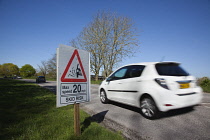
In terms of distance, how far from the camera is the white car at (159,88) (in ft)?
9.57

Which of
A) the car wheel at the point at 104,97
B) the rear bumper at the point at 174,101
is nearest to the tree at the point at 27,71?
the car wheel at the point at 104,97

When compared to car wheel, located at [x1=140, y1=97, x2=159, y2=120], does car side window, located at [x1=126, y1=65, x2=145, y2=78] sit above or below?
above

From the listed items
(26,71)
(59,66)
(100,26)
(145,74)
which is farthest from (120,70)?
(26,71)

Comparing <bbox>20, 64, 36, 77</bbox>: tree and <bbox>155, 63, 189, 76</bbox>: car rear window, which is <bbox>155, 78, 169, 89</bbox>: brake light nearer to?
<bbox>155, 63, 189, 76</bbox>: car rear window

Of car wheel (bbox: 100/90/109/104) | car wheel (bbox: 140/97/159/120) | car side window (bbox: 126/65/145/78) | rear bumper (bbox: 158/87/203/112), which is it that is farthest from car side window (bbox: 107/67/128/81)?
rear bumper (bbox: 158/87/203/112)

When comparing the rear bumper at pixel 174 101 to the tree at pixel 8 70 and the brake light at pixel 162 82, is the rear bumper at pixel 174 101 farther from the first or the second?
the tree at pixel 8 70

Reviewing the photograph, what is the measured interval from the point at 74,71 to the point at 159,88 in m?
2.18

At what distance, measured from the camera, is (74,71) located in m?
2.26

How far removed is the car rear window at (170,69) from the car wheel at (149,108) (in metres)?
0.83

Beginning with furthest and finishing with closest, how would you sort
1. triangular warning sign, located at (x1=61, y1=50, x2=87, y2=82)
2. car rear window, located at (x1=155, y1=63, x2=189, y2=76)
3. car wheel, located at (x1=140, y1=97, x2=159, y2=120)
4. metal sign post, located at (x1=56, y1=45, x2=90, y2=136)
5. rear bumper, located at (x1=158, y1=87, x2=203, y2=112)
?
car rear window, located at (x1=155, y1=63, x2=189, y2=76) < car wheel, located at (x1=140, y1=97, x2=159, y2=120) < rear bumper, located at (x1=158, y1=87, x2=203, y2=112) < triangular warning sign, located at (x1=61, y1=50, x2=87, y2=82) < metal sign post, located at (x1=56, y1=45, x2=90, y2=136)

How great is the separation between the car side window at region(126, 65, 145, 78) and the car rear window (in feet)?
1.66

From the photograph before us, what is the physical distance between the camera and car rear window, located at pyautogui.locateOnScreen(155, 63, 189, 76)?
3.16 m

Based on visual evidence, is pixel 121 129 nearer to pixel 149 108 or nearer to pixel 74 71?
pixel 149 108

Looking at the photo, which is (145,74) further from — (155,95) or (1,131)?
(1,131)
